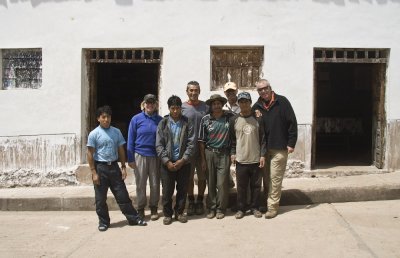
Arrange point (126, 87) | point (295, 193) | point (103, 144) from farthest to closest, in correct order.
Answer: point (126, 87) → point (295, 193) → point (103, 144)

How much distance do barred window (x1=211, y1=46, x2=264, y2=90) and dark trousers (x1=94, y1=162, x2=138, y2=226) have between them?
98.3 inches

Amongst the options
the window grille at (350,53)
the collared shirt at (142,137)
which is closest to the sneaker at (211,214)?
the collared shirt at (142,137)

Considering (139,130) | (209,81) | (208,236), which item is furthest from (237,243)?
(209,81)

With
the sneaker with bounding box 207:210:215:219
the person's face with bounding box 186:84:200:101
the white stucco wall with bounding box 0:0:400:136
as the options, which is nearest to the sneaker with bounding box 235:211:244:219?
the sneaker with bounding box 207:210:215:219

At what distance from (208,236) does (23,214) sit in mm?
3166

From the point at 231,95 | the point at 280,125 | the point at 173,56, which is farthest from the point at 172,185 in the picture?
the point at 173,56

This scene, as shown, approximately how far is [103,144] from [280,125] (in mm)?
2232

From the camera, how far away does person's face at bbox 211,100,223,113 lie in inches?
217

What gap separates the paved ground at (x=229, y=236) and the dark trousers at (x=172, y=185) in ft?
0.84

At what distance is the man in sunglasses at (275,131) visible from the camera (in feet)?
18.3

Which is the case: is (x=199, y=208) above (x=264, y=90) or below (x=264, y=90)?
below

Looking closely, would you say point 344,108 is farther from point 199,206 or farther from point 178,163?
point 178,163

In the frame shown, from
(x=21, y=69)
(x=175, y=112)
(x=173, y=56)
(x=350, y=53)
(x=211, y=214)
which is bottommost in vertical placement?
(x=211, y=214)

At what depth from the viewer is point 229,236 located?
4996 mm
